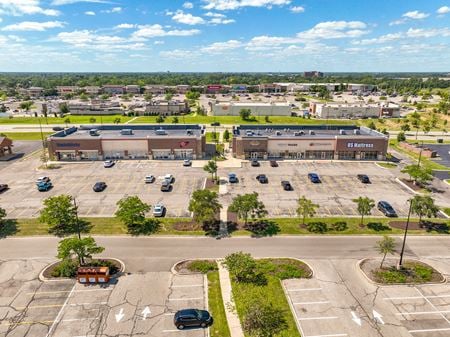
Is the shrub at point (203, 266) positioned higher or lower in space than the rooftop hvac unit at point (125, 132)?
lower

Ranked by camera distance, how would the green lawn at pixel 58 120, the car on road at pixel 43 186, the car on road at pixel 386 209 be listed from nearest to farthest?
the car on road at pixel 386 209 < the car on road at pixel 43 186 < the green lawn at pixel 58 120

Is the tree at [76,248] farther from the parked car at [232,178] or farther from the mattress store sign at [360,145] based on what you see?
the mattress store sign at [360,145]

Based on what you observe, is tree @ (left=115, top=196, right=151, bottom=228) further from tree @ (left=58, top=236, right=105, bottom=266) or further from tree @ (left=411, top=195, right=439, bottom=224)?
tree @ (left=411, top=195, right=439, bottom=224)

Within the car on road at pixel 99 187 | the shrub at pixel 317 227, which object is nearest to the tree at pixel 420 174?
the shrub at pixel 317 227

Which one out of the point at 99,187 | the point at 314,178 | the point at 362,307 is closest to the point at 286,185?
the point at 314,178

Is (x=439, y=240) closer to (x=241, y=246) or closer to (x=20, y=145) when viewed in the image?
(x=241, y=246)

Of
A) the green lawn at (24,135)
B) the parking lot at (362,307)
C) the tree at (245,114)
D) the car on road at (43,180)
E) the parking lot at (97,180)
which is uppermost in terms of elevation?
the tree at (245,114)

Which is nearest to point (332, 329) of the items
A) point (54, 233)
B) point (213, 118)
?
point (54, 233)

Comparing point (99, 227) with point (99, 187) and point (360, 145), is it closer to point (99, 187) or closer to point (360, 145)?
point (99, 187)

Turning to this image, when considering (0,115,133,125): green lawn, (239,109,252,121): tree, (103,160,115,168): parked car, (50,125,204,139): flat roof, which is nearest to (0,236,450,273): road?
(103,160,115,168): parked car
